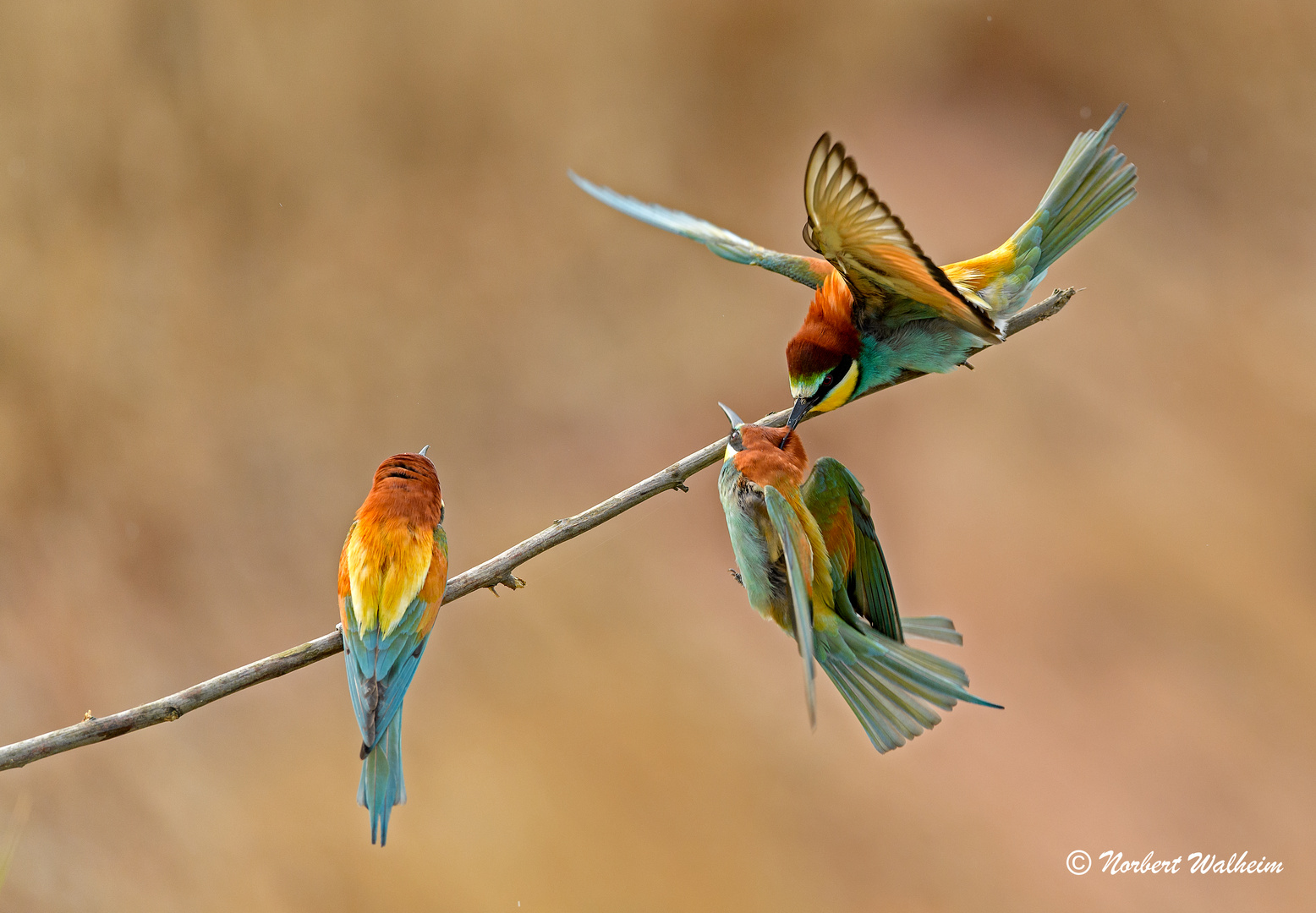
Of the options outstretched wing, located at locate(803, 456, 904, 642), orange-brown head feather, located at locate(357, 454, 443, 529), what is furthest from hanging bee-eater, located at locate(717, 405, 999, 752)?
orange-brown head feather, located at locate(357, 454, 443, 529)

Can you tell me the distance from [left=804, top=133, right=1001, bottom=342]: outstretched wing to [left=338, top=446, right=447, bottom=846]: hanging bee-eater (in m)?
0.53

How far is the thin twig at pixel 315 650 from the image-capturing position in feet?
2.71

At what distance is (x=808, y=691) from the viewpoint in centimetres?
56

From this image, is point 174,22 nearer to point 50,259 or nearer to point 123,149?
point 123,149

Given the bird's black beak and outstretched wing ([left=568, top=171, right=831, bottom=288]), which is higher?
outstretched wing ([left=568, top=171, right=831, bottom=288])

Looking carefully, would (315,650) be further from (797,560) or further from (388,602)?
(797,560)

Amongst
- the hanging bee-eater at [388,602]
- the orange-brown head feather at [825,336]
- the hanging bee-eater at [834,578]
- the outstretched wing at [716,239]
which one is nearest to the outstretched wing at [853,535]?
the hanging bee-eater at [834,578]

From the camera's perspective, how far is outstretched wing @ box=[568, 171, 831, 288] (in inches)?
40.3

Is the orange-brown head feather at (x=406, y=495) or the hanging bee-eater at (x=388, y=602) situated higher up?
the orange-brown head feather at (x=406, y=495)

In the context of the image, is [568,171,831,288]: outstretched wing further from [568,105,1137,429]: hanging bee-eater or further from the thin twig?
the thin twig

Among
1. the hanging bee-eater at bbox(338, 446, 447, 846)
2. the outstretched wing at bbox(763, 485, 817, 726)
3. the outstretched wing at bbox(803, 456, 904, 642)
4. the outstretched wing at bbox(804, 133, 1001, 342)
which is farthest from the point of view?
the hanging bee-eater at bbox(338, 446, 447, 846)

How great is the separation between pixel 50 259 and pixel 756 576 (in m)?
2.60

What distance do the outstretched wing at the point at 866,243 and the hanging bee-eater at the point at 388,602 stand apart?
1.73 ft

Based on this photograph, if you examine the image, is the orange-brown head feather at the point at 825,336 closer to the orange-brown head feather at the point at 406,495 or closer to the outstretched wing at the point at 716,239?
the outstretched wing at the point at 716,239
